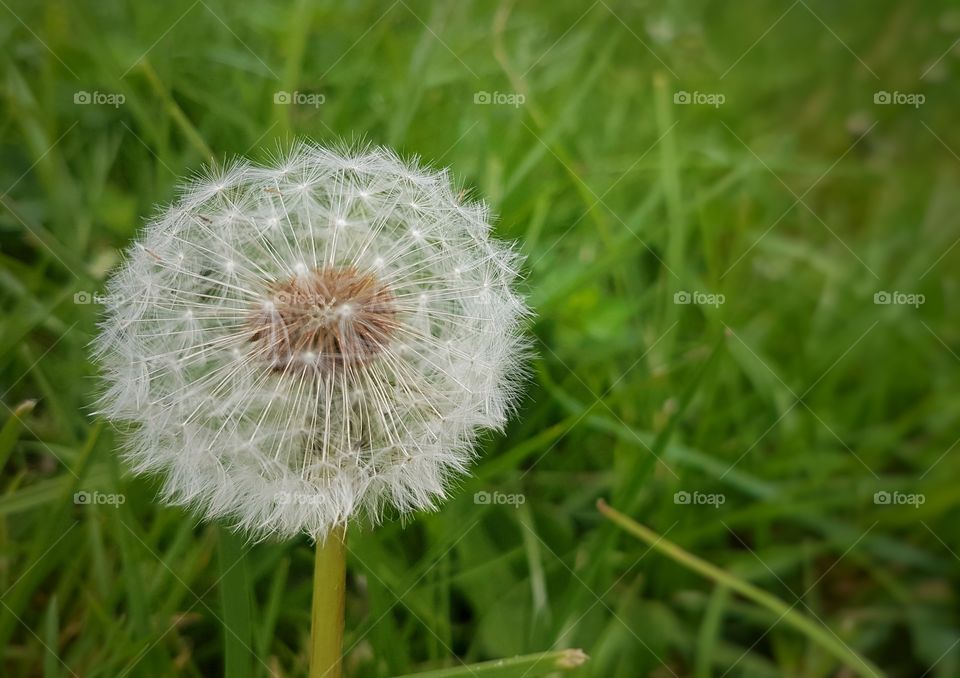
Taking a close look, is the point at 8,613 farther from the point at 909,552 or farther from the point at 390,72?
the point at 909,552

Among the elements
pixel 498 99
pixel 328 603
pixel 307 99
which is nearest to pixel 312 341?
pixel 328 603

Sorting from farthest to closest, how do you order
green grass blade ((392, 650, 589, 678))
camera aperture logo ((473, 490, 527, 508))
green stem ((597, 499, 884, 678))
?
camera aperture logo ((473, 490, 527, 508)) → green stem ((597, 499, 884, 678)) → green grass blade ((392, 650, 589, 678))

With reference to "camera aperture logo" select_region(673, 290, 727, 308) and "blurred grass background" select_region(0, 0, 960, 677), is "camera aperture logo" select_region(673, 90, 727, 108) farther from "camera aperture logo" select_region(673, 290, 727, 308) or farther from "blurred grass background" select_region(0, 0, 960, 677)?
"camera aperture logo" select_region(673, 290, 727, 308)

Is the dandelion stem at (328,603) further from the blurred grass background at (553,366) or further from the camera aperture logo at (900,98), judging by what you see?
the camera aperture logo at (900,98)

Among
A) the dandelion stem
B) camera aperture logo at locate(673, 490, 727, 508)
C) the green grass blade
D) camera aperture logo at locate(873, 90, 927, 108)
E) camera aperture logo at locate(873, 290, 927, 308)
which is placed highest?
camera aperture logo at locate(873, 90, 927, 108)

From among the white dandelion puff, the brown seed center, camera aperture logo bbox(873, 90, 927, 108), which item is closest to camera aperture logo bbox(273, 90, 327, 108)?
the white dandelion puff

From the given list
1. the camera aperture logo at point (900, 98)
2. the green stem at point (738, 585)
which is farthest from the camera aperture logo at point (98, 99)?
the camera aperture logo at point (900, 98)
